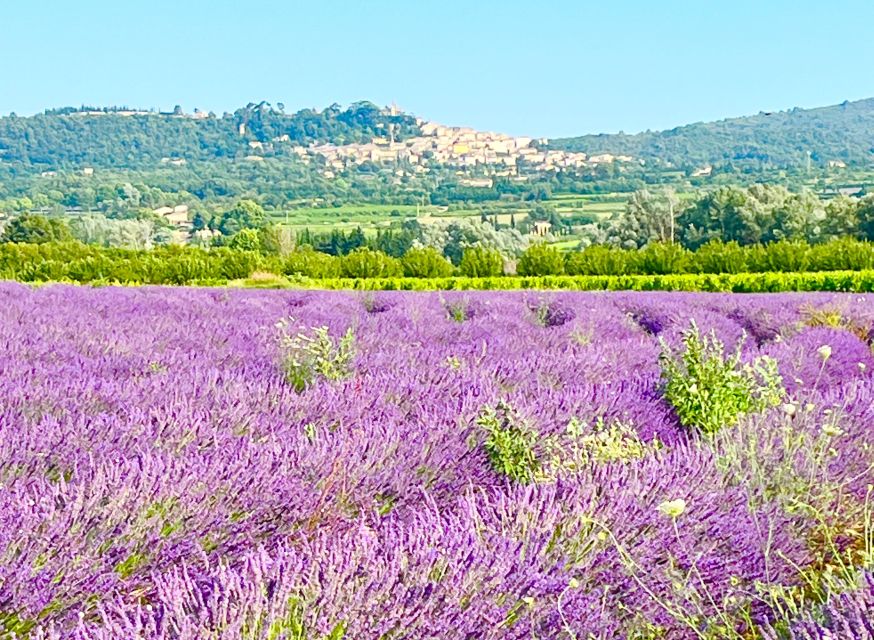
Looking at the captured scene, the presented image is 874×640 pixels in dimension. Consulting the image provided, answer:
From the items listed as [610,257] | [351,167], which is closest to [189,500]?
[610,257]

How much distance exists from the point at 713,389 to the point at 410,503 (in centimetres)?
166

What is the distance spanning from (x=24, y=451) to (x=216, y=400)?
0.75 metres

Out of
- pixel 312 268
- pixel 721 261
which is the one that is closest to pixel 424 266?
pixel 312 268

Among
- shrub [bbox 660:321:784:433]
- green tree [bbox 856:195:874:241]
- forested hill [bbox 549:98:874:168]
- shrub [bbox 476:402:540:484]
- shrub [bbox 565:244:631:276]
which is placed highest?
shrub [bbox 476:402:540:484]

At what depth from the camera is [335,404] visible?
2951 millimetres

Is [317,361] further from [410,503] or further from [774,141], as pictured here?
[774,141]

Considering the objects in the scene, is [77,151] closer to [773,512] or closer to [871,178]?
[871,178]

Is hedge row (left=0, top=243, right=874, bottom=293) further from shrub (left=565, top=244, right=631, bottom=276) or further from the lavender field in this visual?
the lavender field

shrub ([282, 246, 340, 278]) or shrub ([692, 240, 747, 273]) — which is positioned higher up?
shrub ([692, 240, 747, 273])

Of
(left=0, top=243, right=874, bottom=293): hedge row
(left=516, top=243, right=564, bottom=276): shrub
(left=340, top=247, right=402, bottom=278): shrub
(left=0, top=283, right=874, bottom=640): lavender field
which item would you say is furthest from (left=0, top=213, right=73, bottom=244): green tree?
(left=0, top=283, right=874, bottom=640): lavender field

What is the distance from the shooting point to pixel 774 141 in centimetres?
17150

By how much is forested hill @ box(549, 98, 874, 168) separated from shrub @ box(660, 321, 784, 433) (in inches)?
6350

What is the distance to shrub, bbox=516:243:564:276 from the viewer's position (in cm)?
3173

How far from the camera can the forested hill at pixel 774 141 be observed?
524ft
